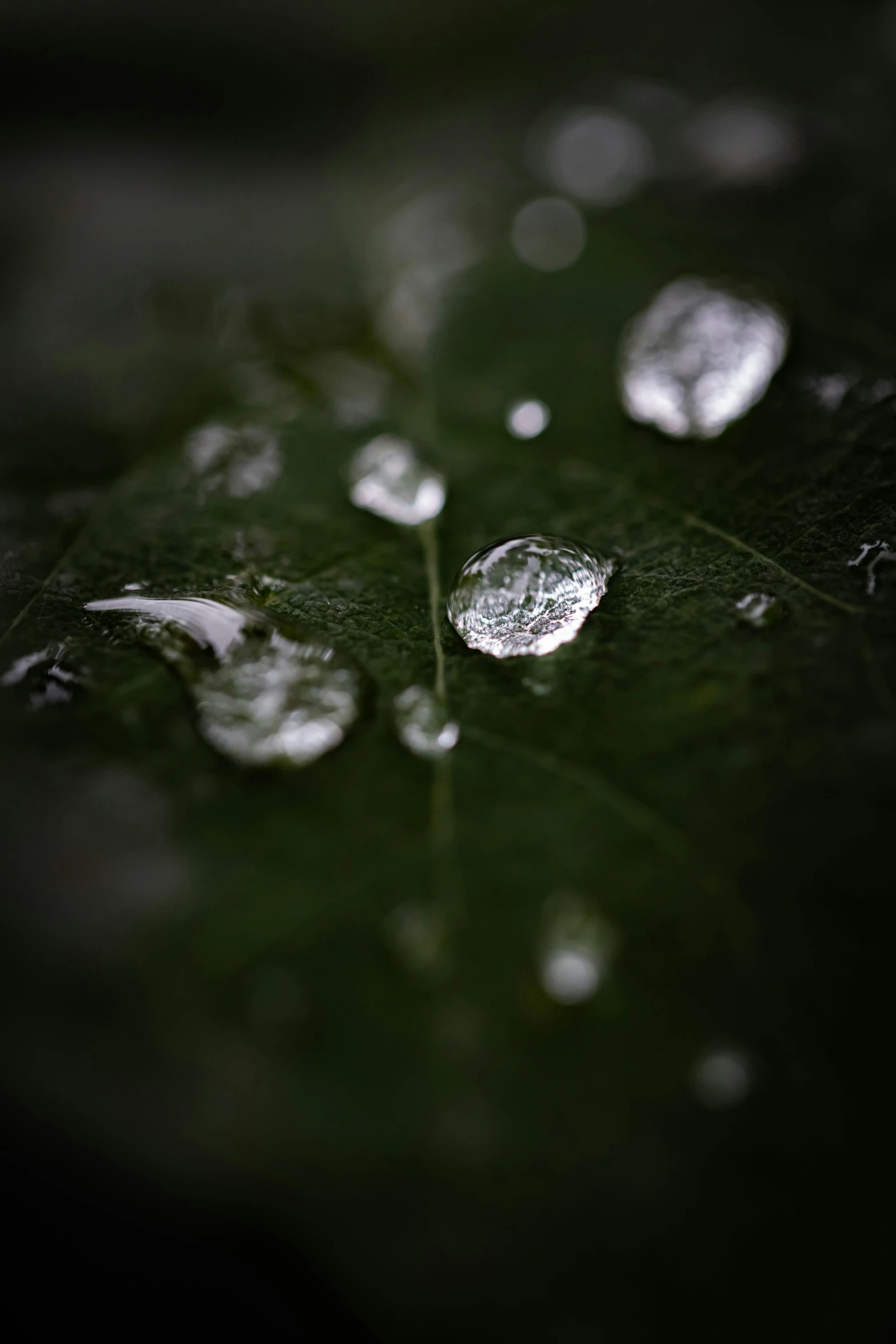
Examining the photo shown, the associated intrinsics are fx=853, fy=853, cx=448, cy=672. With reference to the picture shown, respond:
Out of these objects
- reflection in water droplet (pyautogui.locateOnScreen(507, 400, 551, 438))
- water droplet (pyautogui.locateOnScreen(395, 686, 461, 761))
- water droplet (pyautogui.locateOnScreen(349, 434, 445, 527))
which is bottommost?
water droplet (pyautogui.locateOnScreen(395, 686, 461, 761))

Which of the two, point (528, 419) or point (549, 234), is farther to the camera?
point (549, 234)

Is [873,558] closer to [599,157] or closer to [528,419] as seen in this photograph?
[528,419]

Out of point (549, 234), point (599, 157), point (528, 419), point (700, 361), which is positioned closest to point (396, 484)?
point (528, 419)

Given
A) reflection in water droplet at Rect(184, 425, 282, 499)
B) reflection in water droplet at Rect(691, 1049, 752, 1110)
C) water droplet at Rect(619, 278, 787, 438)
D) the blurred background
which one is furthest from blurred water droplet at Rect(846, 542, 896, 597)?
reflection in water droplet at Rect(184, 425, 282, 499)

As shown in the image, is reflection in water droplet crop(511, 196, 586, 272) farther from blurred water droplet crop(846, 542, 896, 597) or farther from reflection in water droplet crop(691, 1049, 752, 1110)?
reflection in water droplet crop(691, 1049, 752, 1110)

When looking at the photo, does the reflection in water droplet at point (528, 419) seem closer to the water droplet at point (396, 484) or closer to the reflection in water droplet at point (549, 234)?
the water droplet at point (396, 484)
